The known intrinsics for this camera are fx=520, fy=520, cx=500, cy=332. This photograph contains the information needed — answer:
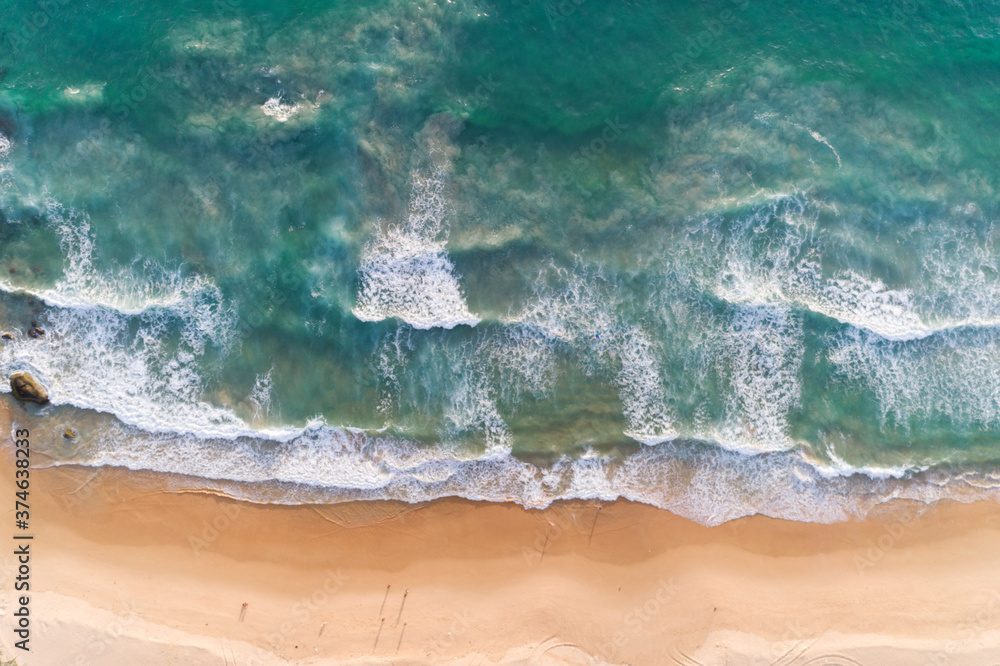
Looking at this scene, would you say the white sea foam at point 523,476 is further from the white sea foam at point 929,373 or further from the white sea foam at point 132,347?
the white sea foam at point 929,373

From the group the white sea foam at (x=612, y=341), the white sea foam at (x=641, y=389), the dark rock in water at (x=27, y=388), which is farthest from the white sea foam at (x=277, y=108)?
the white sea foam at (x=641, y=389)

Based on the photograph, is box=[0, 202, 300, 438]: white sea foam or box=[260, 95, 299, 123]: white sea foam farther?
box=[260, 95, 299, 123]: white sea foam

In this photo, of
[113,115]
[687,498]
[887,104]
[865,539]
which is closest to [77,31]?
[113,115]

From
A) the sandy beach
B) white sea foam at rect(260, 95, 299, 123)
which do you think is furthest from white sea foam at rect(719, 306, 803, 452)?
white sea foam at rect(260, 95, 299, 123)

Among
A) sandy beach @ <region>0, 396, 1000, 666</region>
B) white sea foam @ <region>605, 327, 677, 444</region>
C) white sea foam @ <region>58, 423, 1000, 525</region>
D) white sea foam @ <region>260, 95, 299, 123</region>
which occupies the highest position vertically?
white sea foam @ <region>260, 95, 299, 123</region>

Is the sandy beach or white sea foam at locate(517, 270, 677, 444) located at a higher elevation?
white sea foam at locate(517, 270, 677, 444)

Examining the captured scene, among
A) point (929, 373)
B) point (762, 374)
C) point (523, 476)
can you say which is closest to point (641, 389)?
point (762, 374)

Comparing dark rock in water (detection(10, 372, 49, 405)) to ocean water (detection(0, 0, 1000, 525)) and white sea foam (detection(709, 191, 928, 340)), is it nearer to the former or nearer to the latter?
ocean water (detection(0, 0, 1000, 525))

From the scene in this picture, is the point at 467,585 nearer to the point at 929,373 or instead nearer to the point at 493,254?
the point at 493,254
